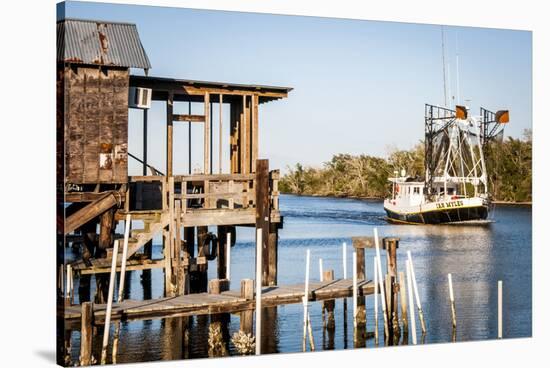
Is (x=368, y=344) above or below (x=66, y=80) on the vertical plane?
below

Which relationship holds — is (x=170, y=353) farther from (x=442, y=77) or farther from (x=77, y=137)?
(x=442, y=77)

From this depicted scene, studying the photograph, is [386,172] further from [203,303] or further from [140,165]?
[203,303]

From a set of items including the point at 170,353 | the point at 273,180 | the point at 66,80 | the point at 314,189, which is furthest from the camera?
the point at 314,189

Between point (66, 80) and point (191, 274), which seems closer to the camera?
point (66, 80)

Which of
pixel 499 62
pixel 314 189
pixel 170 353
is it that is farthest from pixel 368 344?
pixel 314 189

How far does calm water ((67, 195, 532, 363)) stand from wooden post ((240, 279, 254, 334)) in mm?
809

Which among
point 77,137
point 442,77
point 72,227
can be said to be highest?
point 442,77

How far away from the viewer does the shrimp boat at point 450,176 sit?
77.5 feet

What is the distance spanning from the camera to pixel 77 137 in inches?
645

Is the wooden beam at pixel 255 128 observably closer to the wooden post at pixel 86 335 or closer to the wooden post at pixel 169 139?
the wooden post at pixel 169 139

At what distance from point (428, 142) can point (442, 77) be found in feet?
13.5

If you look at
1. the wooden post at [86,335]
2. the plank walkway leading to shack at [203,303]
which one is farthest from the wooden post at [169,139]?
the wooden post at [86,335]

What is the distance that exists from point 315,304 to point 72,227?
20.5 feet

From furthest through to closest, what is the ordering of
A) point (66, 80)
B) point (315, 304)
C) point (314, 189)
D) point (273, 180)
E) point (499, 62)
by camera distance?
point (314, 189) < point (315, 304) < point (499, 62) < point (273, 180) < point (66, 80)
